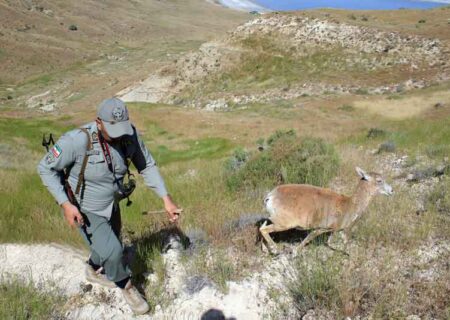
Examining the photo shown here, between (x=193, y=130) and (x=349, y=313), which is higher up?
(x=349, y=313)

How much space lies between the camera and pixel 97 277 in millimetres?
4926

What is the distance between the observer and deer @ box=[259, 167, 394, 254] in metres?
5.04

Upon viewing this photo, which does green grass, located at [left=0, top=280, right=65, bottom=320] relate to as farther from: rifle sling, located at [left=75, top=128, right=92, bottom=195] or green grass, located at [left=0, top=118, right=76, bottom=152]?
green grass, located at [left=0, top=118, right=76, bottom=152]

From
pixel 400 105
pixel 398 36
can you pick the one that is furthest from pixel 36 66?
pixel 400 105

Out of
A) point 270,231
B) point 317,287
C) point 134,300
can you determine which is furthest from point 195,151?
point 317,287

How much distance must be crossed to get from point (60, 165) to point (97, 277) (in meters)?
1.49

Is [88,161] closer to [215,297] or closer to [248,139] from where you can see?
[215,297]

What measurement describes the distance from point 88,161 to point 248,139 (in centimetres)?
1869

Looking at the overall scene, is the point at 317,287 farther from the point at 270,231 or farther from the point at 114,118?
the point at 114,118

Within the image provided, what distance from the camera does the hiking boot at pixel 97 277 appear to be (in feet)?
15.9

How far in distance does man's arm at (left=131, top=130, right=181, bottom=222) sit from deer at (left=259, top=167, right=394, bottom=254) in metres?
1.18

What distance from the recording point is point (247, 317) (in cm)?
433

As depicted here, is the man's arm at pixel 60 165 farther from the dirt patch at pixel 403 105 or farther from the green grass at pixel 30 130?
the dirt patch at pixel 403 105

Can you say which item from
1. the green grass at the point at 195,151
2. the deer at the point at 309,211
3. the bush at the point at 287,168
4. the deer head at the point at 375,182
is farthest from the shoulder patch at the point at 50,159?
the green grass at the point at 195,151
